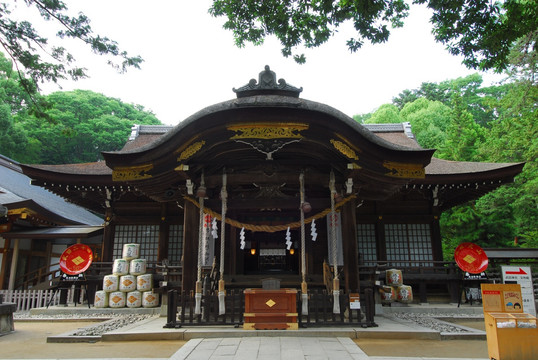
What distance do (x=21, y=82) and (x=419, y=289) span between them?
1201 cm

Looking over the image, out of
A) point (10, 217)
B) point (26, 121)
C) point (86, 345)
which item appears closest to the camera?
point (86, 345)

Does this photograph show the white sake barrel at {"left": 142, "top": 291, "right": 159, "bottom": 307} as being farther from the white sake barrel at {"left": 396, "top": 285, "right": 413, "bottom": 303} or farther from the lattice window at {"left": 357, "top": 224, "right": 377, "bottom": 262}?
the white sake barrel at {"left": 396, "top": 285, "right": 413, "bottom": 303}

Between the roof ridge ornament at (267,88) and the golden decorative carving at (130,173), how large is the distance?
261cm

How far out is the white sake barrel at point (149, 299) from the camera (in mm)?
10523

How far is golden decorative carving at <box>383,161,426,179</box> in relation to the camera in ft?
24.5

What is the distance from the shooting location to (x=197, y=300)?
271 inches

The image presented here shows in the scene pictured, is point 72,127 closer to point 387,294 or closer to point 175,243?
point 175,243

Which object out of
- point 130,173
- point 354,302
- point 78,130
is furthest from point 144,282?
point 78,130

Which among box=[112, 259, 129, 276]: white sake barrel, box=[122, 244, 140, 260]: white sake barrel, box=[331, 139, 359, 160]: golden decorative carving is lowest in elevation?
box=[112, 259, 129, 276]: white sake barrel

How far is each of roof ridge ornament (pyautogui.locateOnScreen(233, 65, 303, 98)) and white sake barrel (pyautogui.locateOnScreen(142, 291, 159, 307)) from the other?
22.0 ft

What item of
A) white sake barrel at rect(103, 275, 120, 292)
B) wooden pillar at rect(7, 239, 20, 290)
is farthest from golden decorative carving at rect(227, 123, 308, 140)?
wooden pillar at rect(7, 239, 20, 290)

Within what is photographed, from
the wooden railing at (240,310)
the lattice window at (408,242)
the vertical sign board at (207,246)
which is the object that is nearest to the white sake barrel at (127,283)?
the vertical sign board at (207,246)

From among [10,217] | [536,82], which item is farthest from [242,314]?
[536,82]

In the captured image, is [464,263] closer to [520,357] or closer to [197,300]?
[520,357]
